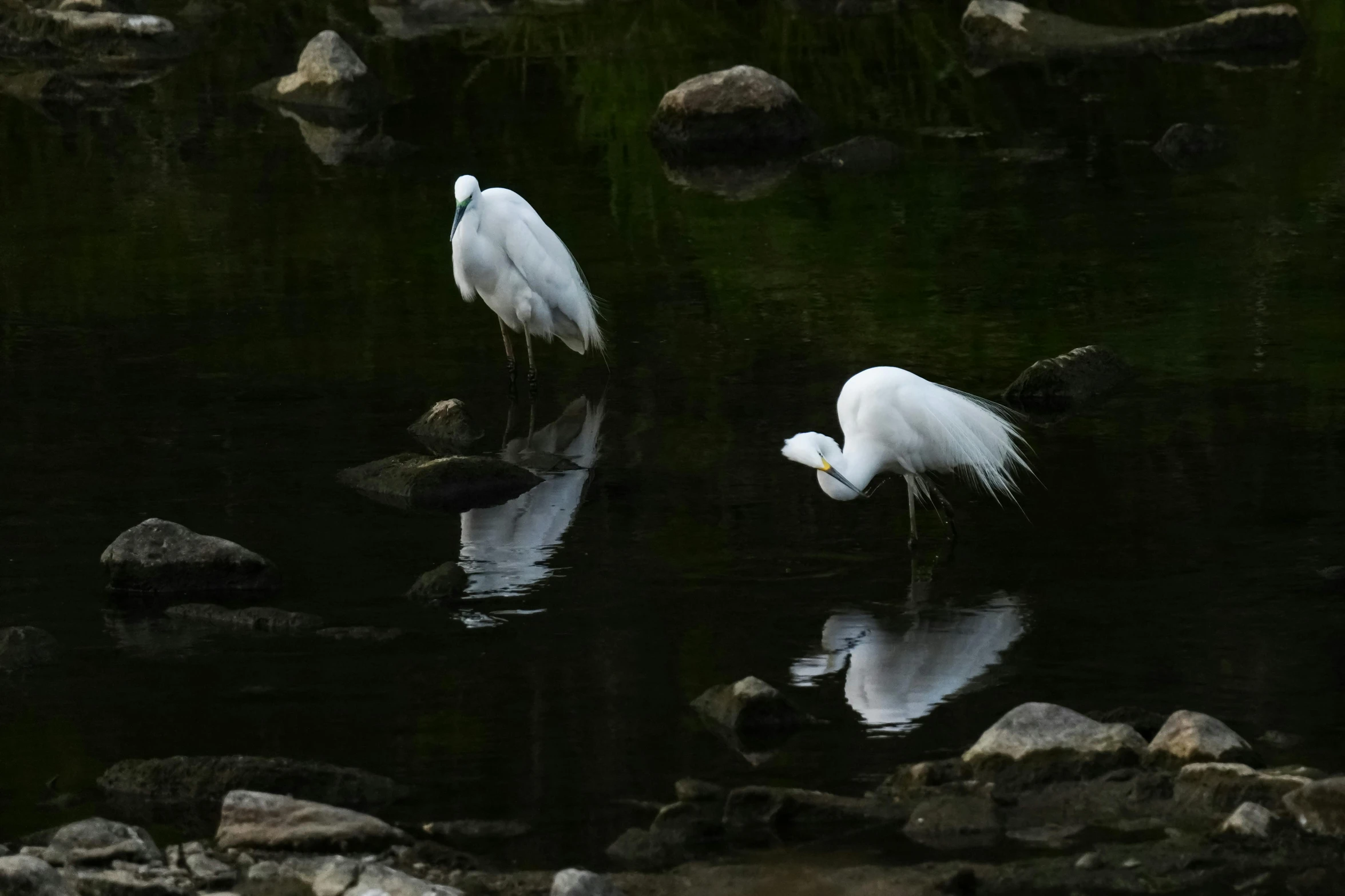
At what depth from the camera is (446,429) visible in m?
9.95

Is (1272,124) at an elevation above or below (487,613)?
above

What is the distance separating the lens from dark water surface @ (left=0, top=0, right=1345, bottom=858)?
22.4 feet

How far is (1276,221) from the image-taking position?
13570 millimetres

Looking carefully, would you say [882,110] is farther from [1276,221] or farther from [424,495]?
[424,495]

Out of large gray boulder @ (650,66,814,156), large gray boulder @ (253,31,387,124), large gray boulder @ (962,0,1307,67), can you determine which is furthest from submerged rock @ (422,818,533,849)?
large gray boulder @ (962,0,1307,67)

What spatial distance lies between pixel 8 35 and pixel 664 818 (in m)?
19.8

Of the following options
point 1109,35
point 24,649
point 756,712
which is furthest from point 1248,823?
point 1109,35

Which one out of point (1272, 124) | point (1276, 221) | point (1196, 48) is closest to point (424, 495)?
point (1276, 221)

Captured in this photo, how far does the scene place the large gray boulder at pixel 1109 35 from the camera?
20.2 meters

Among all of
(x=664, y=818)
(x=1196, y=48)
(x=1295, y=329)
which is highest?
(x=1196, y=48)

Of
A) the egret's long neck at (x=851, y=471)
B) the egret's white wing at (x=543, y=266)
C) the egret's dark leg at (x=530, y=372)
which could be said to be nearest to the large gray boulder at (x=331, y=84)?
the egret's white wing at (x=543, y=266)

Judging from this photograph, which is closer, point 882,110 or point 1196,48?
point 882,110

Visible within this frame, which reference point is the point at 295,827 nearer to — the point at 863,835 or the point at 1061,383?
the point at 863,835

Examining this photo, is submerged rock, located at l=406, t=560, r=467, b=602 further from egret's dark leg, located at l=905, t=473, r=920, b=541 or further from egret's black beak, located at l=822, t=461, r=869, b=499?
egret's dark leg, located at l=905, t=473, r=920, b=541
